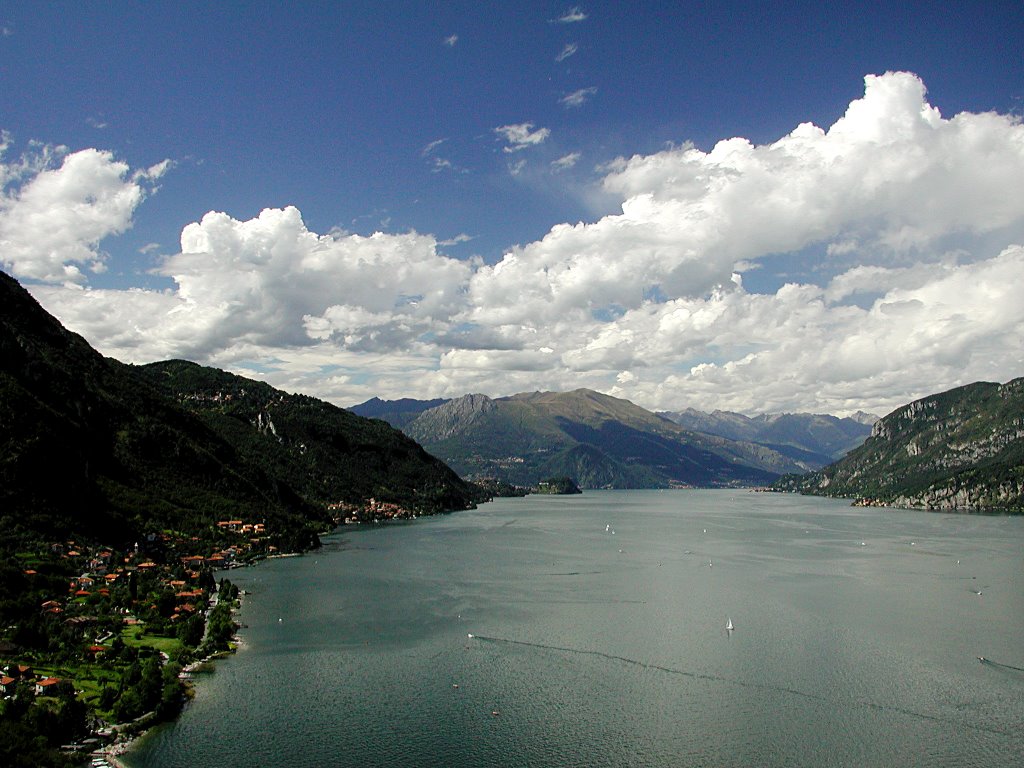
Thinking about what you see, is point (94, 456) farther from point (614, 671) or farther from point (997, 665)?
point (997, 665)

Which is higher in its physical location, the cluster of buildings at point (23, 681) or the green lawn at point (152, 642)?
the cluster of buildings at point (23, 681)

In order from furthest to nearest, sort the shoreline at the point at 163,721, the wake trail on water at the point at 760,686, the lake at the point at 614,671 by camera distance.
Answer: the wake trail on water at the point at 760,686 → the lake at the point at 614,671 → the shoreline at the point at 163,721

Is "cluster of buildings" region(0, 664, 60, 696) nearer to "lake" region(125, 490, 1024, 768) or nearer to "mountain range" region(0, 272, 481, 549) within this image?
"lake" region(125, 490, 1024, 768)

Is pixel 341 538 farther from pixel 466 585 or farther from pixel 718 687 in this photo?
pixel 718 687

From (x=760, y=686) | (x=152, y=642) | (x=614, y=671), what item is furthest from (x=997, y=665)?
(x=152, y=642)

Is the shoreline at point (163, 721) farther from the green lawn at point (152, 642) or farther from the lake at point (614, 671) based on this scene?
the green lawn at point (152, 642)

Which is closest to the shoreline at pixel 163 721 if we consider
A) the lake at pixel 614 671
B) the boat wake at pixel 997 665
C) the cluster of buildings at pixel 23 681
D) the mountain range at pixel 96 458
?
the lake at pixel 614 671
